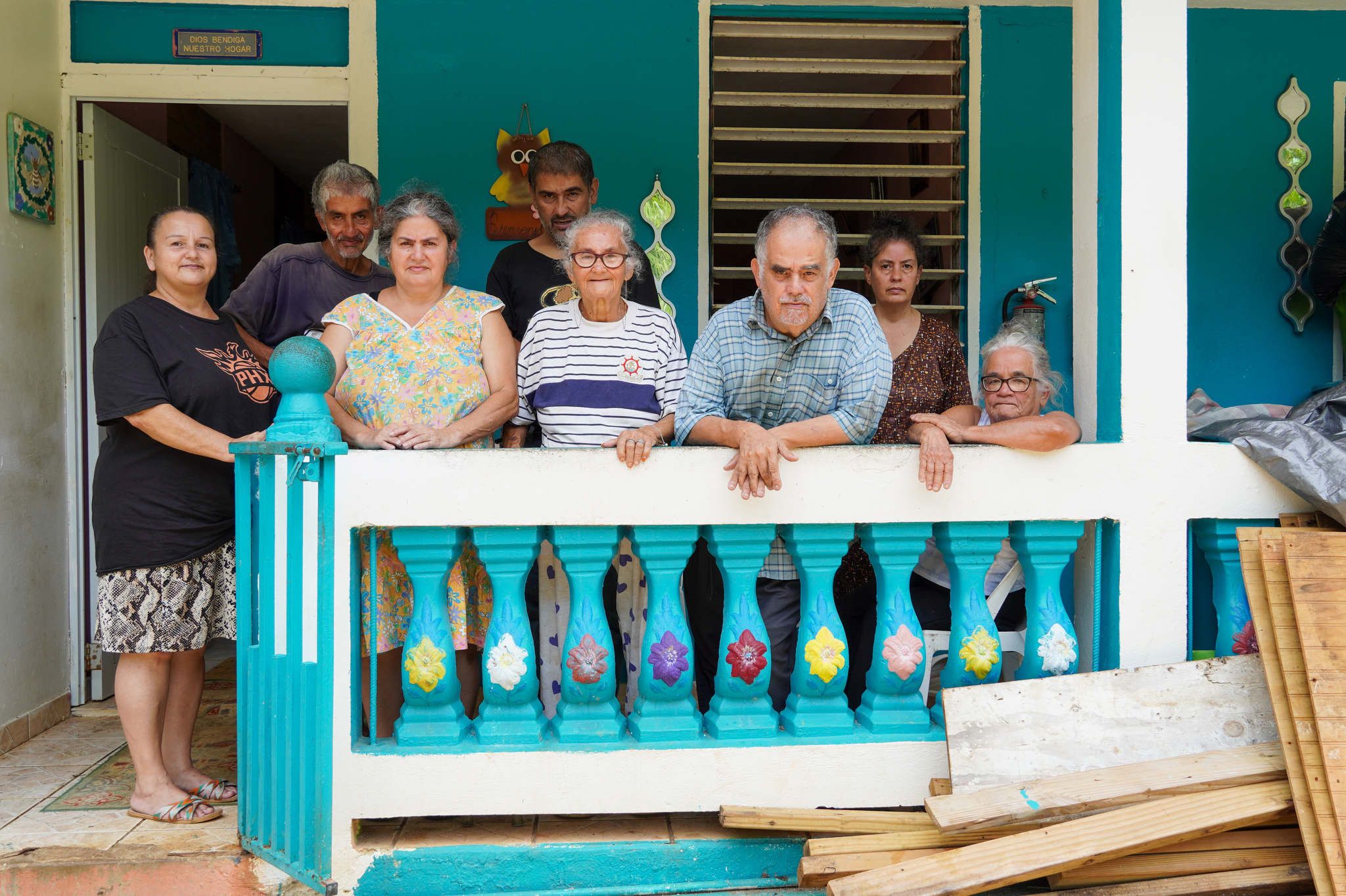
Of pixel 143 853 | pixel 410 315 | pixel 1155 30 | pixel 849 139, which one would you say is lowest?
pixel 143 853

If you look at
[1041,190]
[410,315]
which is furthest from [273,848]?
[1041,190]

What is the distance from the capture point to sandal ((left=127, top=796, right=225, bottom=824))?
267cm

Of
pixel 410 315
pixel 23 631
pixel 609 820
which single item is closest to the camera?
pixel 609 820

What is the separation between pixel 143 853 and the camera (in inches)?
97.2

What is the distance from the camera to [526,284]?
3.37 meters

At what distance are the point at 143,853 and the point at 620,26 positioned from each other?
11.8 feet

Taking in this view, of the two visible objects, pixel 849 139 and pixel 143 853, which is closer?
pixel 143 853

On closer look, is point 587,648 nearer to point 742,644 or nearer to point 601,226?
point 742,644

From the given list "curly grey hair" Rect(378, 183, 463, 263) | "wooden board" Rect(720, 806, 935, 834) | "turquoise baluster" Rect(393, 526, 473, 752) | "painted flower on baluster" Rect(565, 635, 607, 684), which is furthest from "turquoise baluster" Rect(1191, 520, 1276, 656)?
"curly grey hair" Rect(378, 183, 463, 263)

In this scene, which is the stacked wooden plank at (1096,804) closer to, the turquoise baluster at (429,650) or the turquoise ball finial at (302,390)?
the turquoise baluster at (429,650)

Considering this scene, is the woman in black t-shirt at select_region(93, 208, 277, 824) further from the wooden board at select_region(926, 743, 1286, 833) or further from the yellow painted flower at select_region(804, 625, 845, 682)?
the wooden board at select_region(926, 743, 1286, 833)

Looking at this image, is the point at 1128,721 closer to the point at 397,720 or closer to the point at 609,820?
the point at 609,820

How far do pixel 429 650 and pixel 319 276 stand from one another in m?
1.52

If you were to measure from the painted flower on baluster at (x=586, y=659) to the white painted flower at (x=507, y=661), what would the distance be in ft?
0.38
